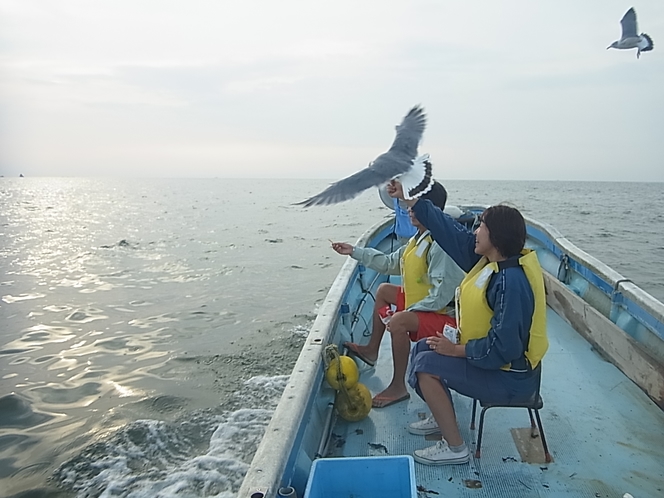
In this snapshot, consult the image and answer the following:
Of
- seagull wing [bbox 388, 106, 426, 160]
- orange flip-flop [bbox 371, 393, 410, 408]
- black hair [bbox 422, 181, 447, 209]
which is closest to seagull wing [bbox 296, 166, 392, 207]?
seagull wing [bbox 388, 106, 426, 160]

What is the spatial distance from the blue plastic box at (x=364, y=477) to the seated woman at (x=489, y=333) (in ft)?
1.79

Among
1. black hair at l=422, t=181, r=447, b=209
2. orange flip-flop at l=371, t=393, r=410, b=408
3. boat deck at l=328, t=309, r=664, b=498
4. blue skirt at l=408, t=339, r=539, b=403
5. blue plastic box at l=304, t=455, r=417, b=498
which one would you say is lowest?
boat deck at l=328, t=309, r=664, b=498

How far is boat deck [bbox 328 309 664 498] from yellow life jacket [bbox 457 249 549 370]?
1.91 feet

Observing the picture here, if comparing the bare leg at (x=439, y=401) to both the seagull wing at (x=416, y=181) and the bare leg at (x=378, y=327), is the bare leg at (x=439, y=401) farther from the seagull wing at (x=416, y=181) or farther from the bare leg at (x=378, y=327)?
the bare leg at (x=378, y=327)

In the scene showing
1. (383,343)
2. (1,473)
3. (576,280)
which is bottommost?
(1,473)

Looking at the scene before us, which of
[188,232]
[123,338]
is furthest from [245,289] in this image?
[188,232]

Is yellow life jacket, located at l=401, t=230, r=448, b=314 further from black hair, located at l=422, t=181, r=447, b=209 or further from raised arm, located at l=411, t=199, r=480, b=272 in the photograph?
raised arm, located at l=411, t=199, r=480, b=272

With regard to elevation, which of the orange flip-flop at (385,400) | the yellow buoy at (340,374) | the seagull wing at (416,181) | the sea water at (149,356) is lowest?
the sea water at (149,356)

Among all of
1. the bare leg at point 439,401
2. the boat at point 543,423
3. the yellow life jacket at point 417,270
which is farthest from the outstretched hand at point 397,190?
the bare leg at point 439,401

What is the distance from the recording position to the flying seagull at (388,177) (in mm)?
2400

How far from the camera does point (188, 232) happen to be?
19.7 metres

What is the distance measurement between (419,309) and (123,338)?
5234 millimetres

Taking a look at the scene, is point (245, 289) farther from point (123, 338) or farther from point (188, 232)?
point (188, 232)

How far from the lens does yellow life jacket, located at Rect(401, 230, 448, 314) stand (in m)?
3.14
